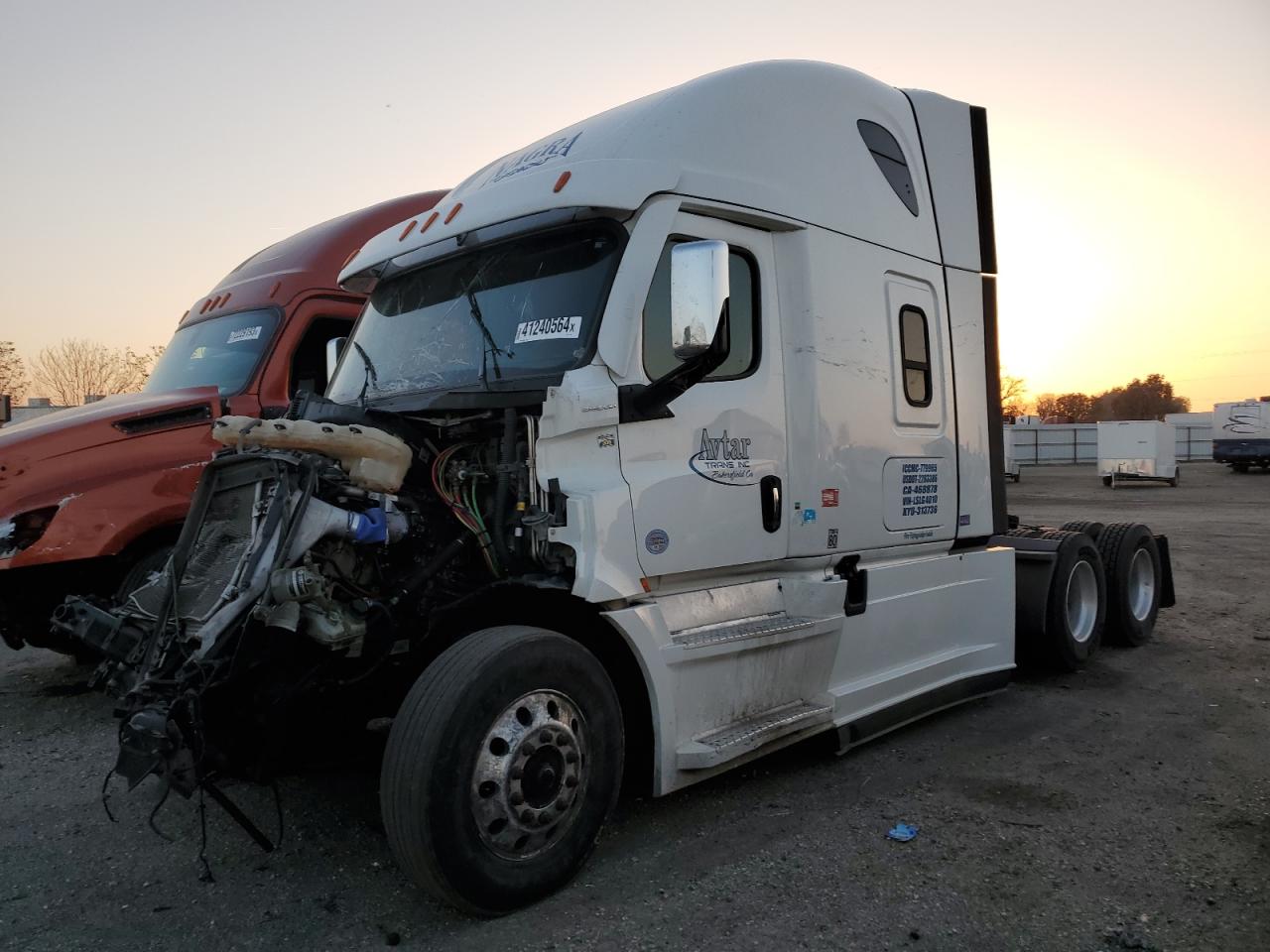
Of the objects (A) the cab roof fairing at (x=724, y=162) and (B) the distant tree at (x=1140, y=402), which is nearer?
(A) the cab roof fairing at (x=724, y=162)

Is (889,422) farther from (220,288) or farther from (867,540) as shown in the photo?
(220,288)

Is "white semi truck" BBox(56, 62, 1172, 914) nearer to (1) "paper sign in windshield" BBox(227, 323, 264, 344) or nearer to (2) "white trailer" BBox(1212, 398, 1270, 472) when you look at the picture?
(1) "paper sign in windshield" BBox(227, 323, 264, 344)

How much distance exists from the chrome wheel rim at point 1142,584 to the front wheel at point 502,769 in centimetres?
→ 592

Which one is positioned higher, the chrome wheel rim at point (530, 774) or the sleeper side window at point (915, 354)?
the sleeper side window at point (915, 354)

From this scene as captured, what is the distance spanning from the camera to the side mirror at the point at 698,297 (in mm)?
3721

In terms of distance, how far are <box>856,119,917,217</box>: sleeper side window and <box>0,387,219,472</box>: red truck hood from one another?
4715mm

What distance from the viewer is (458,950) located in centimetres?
323

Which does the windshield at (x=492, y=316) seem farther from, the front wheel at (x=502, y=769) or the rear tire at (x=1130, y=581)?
the rear tire at (x=1130, y=581)

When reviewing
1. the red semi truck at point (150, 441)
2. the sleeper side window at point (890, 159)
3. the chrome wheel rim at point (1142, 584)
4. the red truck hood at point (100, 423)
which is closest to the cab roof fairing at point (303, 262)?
the red semi truck at point (150, 441)

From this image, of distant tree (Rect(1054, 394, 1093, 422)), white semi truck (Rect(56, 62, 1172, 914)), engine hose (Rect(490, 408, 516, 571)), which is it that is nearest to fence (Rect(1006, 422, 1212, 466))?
distant tree (Rect(1054, 394, 1093, 422))

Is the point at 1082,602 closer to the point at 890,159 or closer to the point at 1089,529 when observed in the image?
the point at 1089,529

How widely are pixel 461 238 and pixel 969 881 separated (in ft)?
11.7

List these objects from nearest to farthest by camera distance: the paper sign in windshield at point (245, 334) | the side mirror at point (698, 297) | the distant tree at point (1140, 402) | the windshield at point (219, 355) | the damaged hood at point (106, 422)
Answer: the side mirror at point (698, 297) → the damaged hood at point (106, 422) → the windshield at point (219, 355) → the paper sign in windshield at point (245, 334) → the distant tree at point (1140, 402)

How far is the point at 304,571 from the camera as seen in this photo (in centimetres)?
333
